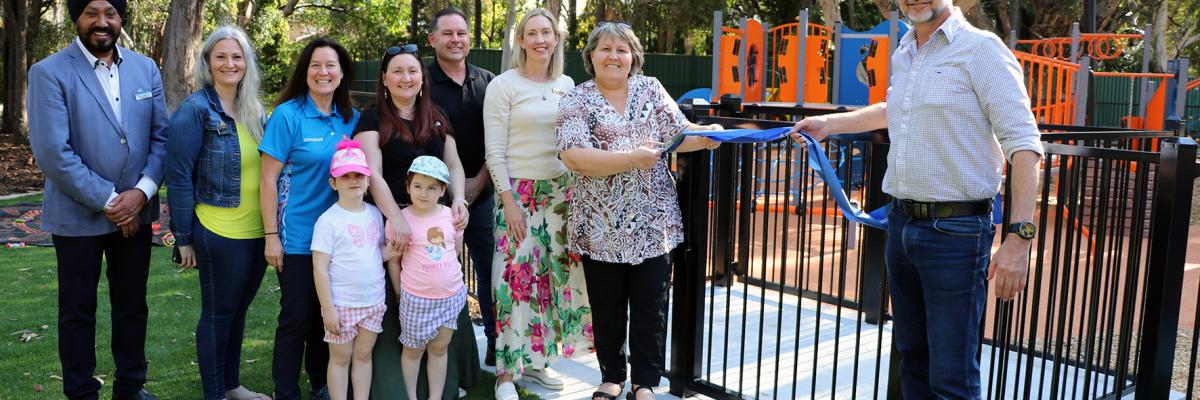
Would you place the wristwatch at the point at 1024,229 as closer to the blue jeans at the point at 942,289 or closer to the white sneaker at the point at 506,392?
the blue jeans at the point at 942,289

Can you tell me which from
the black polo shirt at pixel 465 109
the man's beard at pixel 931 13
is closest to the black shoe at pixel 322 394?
the black polo shirt at pixel 465 109

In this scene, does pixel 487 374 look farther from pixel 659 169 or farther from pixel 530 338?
pixel 659 169

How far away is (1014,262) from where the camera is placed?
8.59 feet

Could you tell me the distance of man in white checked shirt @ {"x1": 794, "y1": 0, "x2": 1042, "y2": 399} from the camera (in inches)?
103

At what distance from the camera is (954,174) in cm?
270

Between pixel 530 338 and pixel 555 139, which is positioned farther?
pixel 530 338

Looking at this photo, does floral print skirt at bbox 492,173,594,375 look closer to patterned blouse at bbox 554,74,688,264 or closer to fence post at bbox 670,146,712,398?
patterned blouse at bbox 554,74,688,264

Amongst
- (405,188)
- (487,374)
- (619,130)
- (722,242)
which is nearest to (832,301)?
(722,242)

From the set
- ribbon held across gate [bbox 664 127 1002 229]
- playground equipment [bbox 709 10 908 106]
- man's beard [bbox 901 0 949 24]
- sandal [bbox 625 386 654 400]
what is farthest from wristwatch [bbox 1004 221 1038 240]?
playground equipment [bbox 709 10 908 106]

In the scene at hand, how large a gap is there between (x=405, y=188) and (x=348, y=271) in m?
0.43

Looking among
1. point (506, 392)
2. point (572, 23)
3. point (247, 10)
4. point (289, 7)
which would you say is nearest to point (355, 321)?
point (506, 392)

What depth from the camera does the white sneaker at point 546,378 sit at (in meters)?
4.47

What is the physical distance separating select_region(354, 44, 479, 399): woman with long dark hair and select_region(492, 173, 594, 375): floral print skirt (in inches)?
12.3

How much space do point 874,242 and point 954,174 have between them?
2795mm
